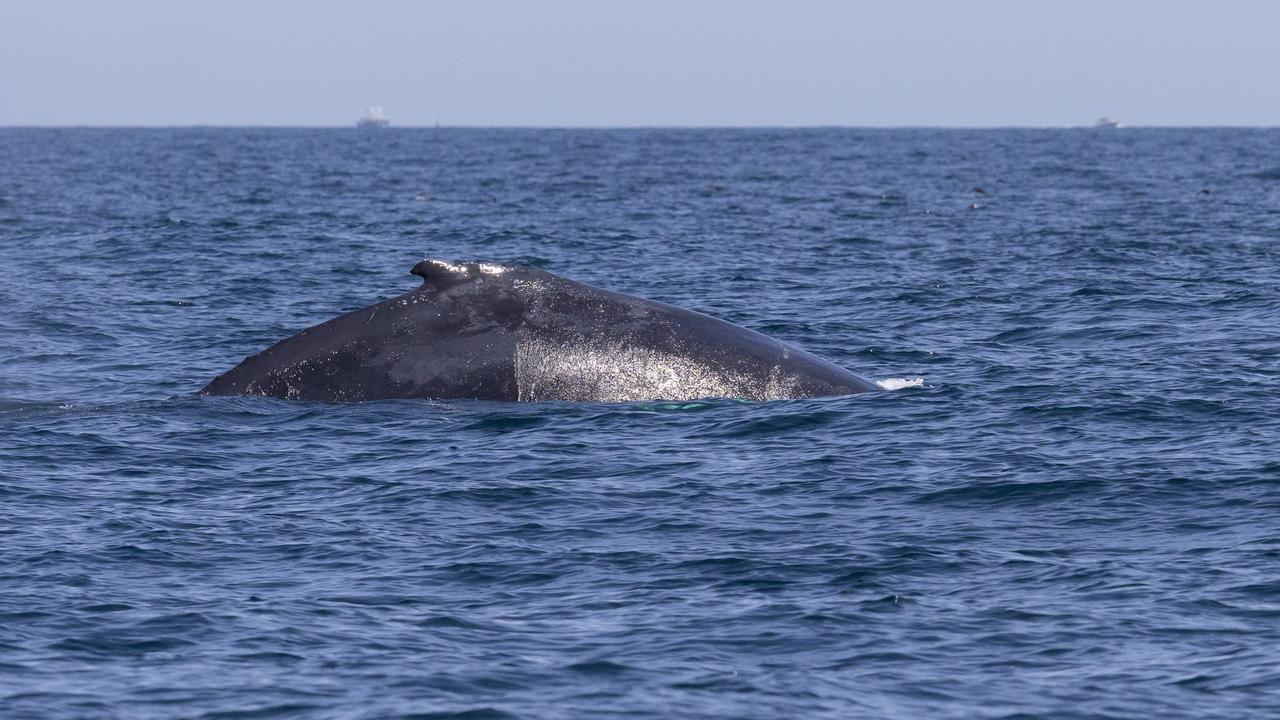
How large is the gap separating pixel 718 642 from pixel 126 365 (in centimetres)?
1374

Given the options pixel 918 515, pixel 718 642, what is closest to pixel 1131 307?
pixel 918 515

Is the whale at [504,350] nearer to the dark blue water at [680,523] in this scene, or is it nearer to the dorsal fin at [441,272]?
the dorsal fin at [441,272]

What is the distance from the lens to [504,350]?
17.9 meters

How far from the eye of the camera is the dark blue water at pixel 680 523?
417 inches

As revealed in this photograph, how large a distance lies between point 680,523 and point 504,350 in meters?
4.17

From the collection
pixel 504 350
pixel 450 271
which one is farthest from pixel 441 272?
pixel 504 350

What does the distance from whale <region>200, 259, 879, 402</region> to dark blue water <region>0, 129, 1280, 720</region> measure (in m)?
0.23

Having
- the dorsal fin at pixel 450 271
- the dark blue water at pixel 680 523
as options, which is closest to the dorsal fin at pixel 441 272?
the dorsal fin at pixel 450 271

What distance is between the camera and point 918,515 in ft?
48.0

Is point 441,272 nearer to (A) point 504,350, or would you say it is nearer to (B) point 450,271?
(B) point 450,271

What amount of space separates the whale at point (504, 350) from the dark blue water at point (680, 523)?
9.1 inches

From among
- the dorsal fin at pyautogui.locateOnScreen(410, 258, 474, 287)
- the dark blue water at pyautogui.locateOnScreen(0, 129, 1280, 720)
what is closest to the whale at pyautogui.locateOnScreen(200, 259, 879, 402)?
the dorsal fin at pyautogui.locateOnScreen(410, 258, 474, 287)

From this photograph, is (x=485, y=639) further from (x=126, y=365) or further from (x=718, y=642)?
(x=126, y=365)

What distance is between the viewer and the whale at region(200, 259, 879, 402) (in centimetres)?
1780
